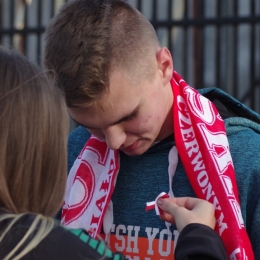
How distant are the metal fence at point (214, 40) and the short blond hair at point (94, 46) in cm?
Answer: 265

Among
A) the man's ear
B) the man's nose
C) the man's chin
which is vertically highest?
the man's ear

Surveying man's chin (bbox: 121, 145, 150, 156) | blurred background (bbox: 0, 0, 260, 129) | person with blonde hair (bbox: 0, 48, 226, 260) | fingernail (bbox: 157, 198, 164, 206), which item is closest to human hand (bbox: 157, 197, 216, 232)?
fingernail (bbox: 157, 198, 164, 206)

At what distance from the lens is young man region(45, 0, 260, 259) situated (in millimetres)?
2424

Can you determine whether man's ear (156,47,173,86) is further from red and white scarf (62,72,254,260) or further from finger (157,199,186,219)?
finger (157,199,186,219)

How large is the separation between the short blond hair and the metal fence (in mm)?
2647

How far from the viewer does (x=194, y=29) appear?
17.5ft

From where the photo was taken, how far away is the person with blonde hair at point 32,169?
1.76 meters

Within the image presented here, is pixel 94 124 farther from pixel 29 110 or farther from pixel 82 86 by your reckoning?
pixel 29 110

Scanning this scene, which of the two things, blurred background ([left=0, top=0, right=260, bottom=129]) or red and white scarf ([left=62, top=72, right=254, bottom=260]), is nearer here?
red and white scarf ([left=62, top=72, right=254, bottom=260])

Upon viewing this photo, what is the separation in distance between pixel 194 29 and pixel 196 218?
131 inches

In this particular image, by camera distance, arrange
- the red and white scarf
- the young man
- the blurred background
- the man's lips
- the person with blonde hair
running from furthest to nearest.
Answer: the blurred background
the man's lips
the young man
the red and white scarf
the person with blonde hair

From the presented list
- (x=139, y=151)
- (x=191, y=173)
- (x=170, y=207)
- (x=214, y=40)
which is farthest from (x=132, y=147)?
(x=214, y=40)

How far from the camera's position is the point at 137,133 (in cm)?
253

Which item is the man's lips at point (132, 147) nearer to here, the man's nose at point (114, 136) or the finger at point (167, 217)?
the man's nose at point (114, 136)
